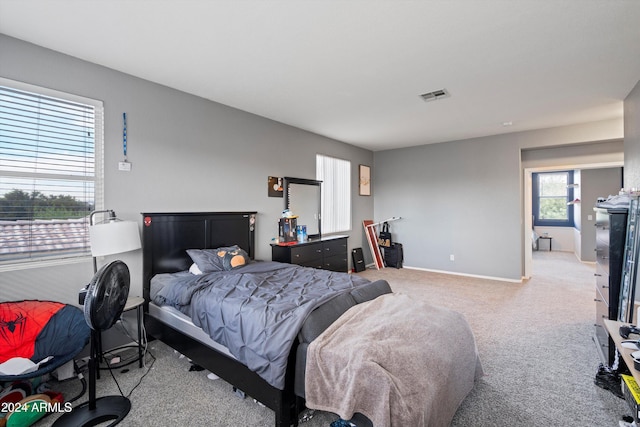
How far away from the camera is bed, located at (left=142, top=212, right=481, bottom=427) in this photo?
5.87 feet

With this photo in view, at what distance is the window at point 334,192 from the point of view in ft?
18.8

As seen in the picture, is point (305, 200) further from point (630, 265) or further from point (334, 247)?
point (630, 265)

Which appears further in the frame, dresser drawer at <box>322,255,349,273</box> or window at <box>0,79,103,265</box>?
dresser drawer at <box>322,255,349,273</box>

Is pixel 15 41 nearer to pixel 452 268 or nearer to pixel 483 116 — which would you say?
pixel 483 116

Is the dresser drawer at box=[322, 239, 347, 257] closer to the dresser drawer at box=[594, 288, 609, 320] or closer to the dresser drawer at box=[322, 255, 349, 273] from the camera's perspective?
the dresser drawer at box=[322, 255, 349, 273]

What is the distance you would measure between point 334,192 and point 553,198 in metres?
7.85

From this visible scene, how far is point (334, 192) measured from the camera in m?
6.02

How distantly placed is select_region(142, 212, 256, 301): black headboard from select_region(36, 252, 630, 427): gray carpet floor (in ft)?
2.77

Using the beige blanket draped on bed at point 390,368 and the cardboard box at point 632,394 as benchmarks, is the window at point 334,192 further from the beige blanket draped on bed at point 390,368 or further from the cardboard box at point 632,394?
the cardboard box at point 632,394

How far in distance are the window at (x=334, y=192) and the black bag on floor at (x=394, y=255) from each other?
1119 millimetres

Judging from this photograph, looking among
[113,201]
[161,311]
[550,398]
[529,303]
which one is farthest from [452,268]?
[113,201]

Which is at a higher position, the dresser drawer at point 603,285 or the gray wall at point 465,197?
the gray wall at point 465,197

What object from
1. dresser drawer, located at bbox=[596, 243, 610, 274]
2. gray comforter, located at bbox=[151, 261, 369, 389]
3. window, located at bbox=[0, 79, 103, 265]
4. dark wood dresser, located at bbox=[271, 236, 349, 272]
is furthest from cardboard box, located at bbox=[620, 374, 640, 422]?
window, located at bbox=[0, 79, 103, 265]

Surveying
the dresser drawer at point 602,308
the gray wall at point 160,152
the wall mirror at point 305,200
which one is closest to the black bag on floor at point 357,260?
the wall mirror at point 305,200
